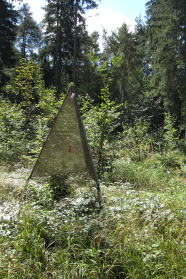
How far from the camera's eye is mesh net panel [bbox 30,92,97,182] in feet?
9.66

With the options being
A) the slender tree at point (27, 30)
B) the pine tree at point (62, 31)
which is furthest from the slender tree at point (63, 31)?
the slender tree at point (27, 30)

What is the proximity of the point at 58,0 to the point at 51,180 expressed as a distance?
15.2 m

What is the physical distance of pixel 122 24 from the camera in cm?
1530

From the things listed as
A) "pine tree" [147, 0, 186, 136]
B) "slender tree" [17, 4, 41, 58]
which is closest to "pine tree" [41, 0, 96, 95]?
"pine tree" [147, 0, 186, 136]

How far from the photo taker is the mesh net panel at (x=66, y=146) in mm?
2945

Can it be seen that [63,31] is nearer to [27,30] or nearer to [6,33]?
[6,33]

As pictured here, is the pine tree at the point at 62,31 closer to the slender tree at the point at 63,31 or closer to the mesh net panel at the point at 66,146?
the slender tree at the point at 63,31

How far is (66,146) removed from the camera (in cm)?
302

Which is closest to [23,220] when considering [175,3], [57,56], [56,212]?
[56,212]

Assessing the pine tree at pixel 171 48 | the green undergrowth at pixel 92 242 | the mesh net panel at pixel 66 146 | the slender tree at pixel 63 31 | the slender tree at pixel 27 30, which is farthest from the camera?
the slender tree at pixel 27 30

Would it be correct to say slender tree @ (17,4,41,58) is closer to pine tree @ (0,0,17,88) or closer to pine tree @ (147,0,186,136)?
pine tree @ (0,0,17,88)

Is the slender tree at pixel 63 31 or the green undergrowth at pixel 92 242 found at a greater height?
the slender tree at pixel 63 31

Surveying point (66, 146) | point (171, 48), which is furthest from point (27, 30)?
point (66, 146)

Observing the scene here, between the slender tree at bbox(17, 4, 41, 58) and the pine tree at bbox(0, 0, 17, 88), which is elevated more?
the slender tree at bbox(17, 4, 41, 58)
